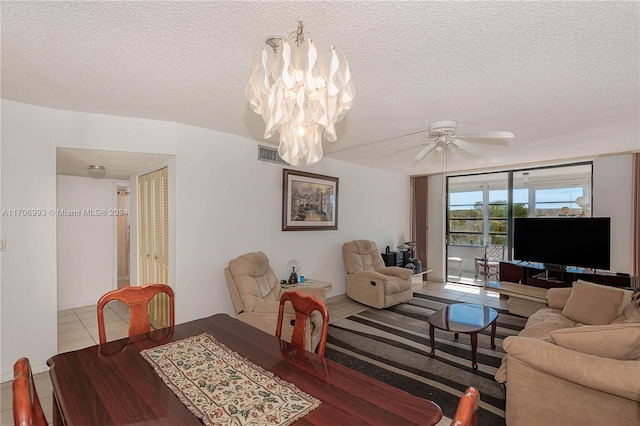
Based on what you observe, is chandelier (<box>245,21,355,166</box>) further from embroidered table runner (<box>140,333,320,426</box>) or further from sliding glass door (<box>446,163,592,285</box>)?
sliding glass door (<box>446,163,592,285</box>)

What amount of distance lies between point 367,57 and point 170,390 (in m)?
2.07

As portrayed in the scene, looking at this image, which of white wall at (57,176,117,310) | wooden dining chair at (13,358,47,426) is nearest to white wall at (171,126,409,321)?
wooden dining chair at (13,358,47,426)

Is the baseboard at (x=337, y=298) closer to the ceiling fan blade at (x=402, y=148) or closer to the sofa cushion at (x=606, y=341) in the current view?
the ceiling fan blade at (x=402, y=148)

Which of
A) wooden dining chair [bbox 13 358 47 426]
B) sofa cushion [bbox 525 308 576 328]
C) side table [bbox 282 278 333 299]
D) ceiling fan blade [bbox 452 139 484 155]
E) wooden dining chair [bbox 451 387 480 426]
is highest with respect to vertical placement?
ceiling fan blade [bbox 452 139 484 155]

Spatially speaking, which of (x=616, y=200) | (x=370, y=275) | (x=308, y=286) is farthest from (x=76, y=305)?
(x=616, y=200)

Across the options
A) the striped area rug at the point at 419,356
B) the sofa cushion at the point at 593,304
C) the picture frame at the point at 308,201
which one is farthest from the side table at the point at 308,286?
the sofa cushion at the point at 593,304

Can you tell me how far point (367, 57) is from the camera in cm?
194

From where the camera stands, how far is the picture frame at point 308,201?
440 cm

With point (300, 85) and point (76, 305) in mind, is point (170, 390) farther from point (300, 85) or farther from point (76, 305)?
point (76, 305)

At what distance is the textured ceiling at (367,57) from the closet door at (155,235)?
103 centimetres

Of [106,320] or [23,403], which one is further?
[106,320]

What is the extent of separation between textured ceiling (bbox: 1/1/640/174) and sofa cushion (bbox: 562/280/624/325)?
1740 mm

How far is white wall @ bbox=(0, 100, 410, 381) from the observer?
2693 mm

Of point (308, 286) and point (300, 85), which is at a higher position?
point (300, 85)
